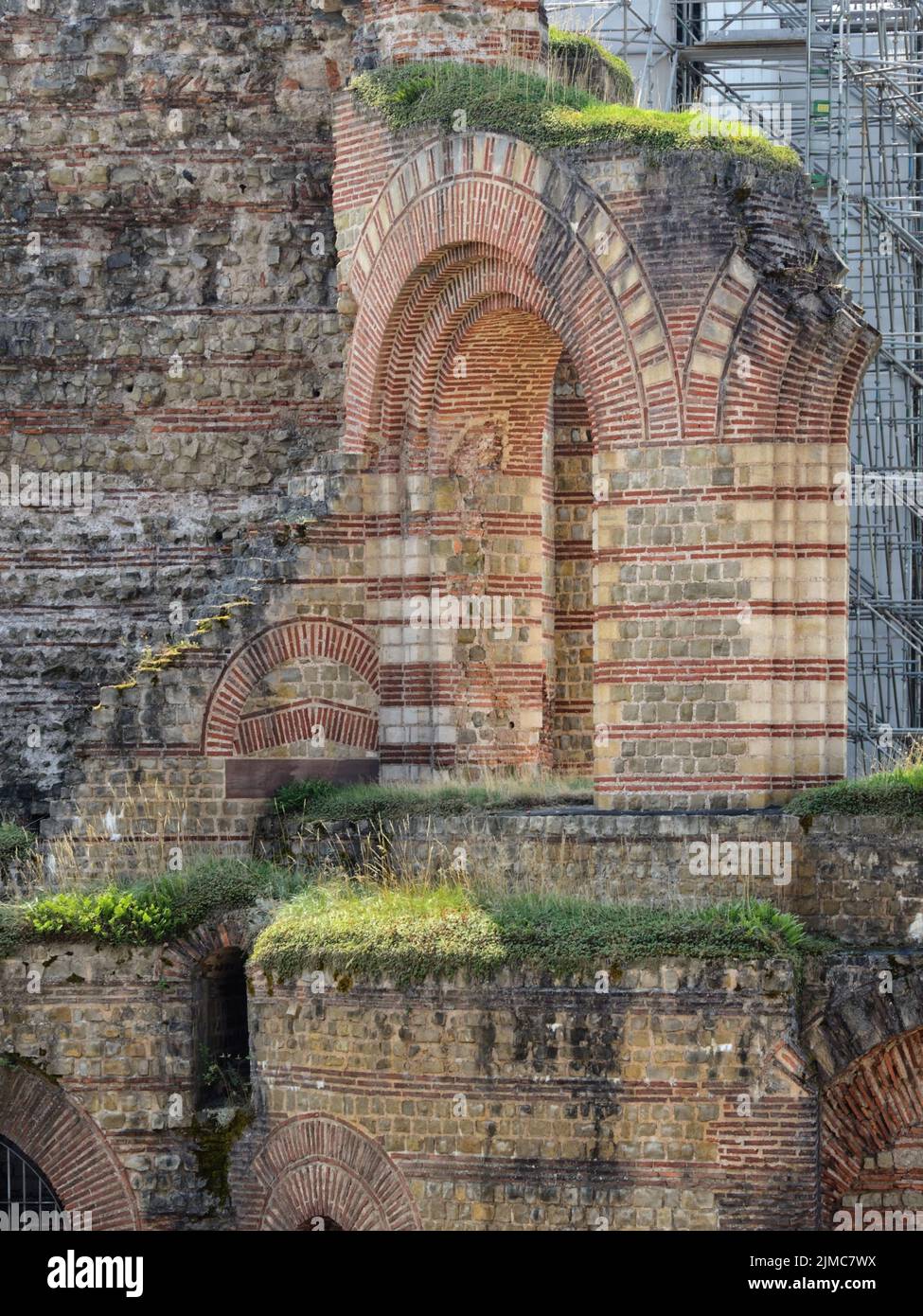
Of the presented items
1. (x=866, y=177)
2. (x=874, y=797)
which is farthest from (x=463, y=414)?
(x=866, y=177)

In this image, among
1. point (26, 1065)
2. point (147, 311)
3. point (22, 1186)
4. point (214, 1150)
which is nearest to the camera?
point (214, 1150)

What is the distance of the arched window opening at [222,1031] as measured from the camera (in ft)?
61.8

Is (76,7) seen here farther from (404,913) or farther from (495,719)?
(404,913)

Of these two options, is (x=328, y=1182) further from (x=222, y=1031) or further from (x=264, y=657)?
(x=264, y=657)

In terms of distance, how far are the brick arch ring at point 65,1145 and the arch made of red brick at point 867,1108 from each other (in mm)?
5130

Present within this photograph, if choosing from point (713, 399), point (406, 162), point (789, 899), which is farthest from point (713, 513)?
point (406, 162)

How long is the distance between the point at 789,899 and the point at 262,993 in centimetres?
366

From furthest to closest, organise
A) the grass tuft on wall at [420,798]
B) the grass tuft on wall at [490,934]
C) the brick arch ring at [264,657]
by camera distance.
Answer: the brick arch ring at [264,657] → the grass tuft on wall at [420,798] → the grass tuft on wall at [490,934]

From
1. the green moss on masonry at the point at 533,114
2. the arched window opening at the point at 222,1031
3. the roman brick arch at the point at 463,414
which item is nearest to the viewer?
the green moss on masonry at the point at 533,114

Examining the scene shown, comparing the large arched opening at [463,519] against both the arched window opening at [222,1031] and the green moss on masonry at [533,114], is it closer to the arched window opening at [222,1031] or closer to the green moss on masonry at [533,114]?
the green moss on masonry at [533,114]

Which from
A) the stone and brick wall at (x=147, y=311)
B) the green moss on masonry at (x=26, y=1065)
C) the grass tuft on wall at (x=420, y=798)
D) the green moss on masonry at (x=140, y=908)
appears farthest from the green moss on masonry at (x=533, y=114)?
the green moss on masonry at (x=26, y=1065)

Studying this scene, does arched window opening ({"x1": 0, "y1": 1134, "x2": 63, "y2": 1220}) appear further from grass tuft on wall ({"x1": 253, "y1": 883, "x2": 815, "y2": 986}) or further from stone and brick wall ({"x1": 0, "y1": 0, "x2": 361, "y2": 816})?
stone and brick wall ({"x1": 0, "y1": 0, "x2": 361, "y2": 816})

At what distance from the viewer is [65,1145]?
1895cm

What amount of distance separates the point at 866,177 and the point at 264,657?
529 inches
